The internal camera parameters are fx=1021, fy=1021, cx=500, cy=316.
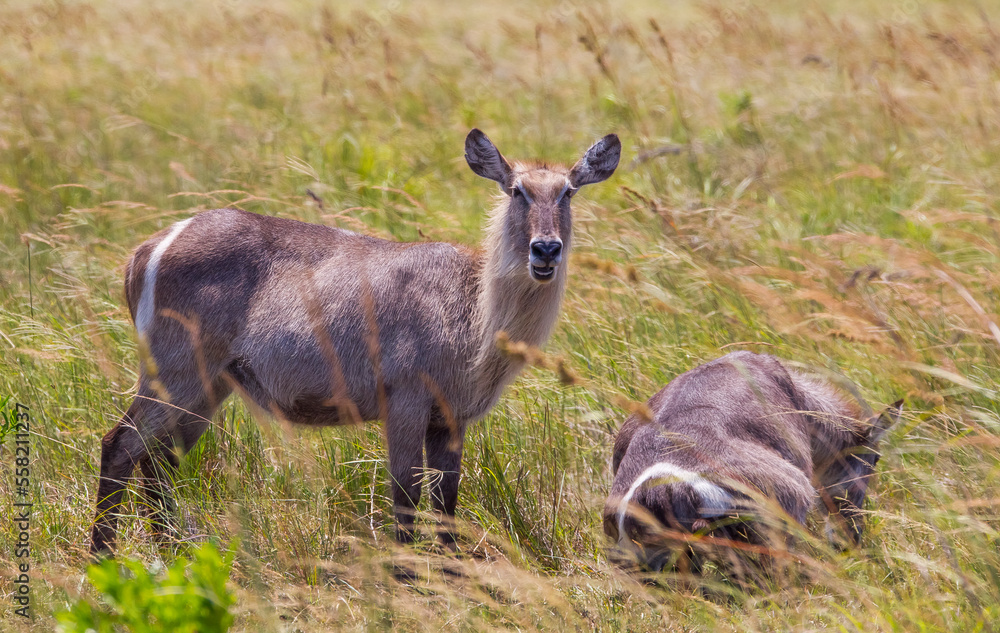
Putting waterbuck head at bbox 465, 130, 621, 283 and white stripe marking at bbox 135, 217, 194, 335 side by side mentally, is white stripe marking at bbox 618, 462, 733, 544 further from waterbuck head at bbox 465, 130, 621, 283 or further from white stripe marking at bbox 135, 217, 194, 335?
white stripe marking at bbox 135, 217, 194, 335

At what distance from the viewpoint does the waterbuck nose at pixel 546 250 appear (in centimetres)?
362

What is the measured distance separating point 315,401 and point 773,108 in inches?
227

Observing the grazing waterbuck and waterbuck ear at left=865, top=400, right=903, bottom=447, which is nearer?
the grazing waterbuck

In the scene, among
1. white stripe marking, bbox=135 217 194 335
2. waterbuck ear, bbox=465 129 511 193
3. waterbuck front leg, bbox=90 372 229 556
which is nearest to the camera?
waterbuck front leg, bbox=90 372 229 556

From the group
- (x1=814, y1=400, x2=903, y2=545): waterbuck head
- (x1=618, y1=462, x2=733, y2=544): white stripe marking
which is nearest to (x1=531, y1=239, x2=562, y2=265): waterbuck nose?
(x1=618, y1=462, x2=733, y2=544): white stripe marking

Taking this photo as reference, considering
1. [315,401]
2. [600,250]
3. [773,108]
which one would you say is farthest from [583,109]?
[315,401]

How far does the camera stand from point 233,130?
7.55 m

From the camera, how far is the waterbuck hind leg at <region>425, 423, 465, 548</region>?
12.0 feet

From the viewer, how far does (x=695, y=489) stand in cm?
314

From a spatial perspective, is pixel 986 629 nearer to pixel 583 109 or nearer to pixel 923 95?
pixel 923 95

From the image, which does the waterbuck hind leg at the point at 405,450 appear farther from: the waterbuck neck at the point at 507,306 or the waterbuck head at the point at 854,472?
the waterbuck head at the point at 854,472

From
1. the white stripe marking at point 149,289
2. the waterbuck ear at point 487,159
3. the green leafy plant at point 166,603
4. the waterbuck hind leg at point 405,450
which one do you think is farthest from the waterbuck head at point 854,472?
the white stripe marking at point 149,289

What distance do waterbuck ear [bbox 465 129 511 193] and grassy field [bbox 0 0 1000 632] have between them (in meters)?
0.48

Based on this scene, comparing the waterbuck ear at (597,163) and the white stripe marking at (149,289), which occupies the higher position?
the waterbuck ear at (597,163)
